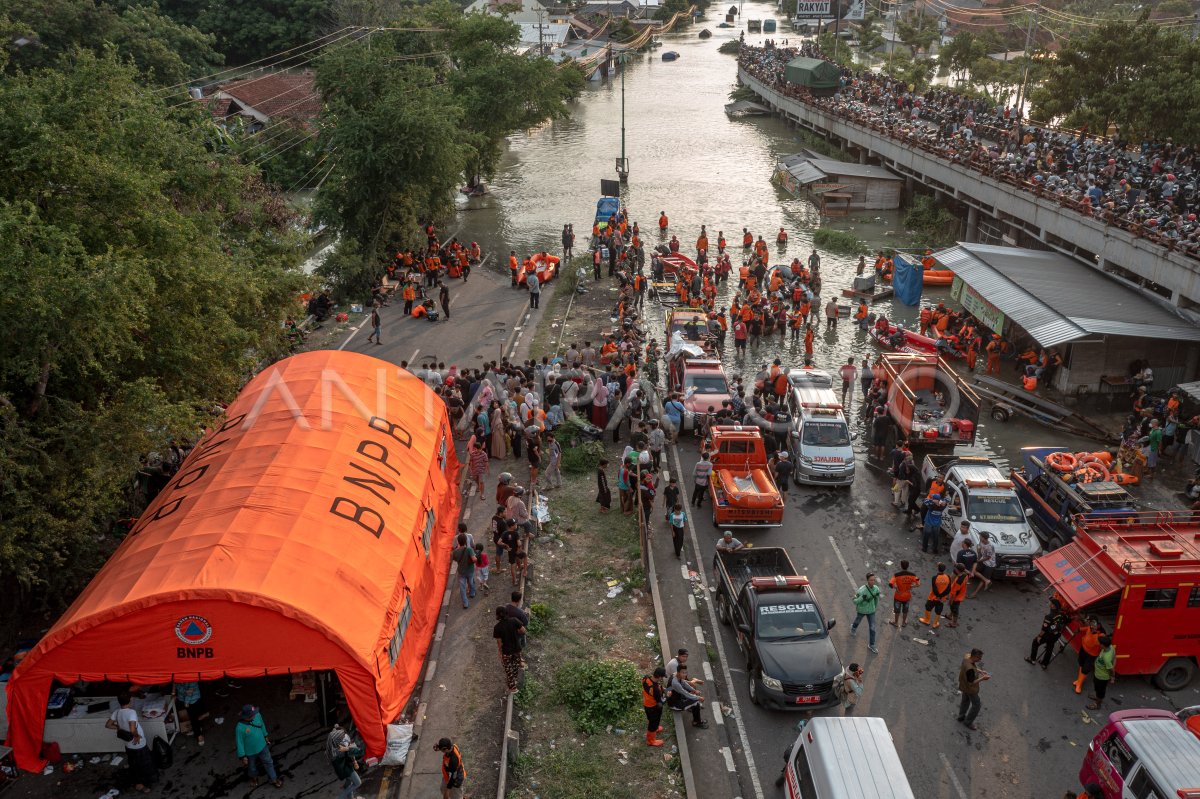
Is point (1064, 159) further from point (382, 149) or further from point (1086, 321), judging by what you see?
point (382, 149)

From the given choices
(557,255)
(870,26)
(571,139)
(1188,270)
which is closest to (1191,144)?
(1188,270)

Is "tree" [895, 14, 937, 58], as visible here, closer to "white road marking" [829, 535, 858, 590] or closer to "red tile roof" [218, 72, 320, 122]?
"red tile roof" [218, 72, 320, 122]

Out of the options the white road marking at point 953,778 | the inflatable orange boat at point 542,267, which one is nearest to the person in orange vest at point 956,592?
the white road marking at point 953,778

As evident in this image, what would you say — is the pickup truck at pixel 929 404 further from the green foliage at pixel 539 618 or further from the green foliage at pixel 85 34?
the green foliage at pixel 85 34

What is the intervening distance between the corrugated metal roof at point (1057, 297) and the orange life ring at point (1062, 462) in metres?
5.60

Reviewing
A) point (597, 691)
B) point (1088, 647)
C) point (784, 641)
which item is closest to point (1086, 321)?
point (1088, 647)

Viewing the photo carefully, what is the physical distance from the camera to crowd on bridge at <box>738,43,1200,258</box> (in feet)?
99.0

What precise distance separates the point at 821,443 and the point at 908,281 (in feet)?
52.0

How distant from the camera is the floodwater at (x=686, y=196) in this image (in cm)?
3150

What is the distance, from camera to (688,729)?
1432cm

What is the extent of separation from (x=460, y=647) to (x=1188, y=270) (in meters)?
22.8

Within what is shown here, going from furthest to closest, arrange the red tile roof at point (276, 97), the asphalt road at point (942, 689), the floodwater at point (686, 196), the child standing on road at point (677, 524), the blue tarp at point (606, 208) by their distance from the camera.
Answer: the red tile roof at point (276, 97) → the blue tarp at point (606, 208) → the floodwater at point (686, 196) → the child standing on road at point (677, 524) → the asphalt road at point (942, 689)

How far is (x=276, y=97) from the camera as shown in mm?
60750

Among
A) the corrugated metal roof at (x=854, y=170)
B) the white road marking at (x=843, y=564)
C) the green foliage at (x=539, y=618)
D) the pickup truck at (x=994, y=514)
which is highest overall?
the corrugated metal roof at (x=854, y=170)
